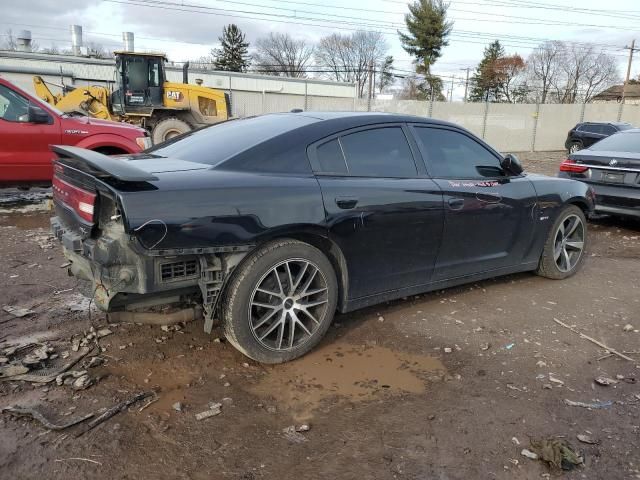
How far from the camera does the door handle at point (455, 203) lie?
395 cm

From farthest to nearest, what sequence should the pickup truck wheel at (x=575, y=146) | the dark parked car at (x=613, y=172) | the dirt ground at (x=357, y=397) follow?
the pickup truck wheel at (x=575, y=146) → the dark parked car at (x=613, y=172) → the dirt ground at (x=357, y=397)

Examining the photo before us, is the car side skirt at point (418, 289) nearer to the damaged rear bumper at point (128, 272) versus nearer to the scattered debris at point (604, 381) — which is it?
the damaged rear bumper at point (128, 272)

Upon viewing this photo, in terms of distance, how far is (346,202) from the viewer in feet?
11.2

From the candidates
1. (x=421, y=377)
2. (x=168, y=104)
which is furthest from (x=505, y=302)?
(x=168, y=104)

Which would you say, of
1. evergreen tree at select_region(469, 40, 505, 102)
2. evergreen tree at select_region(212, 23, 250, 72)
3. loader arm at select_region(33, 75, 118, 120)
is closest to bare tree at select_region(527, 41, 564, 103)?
evergreen tree at select_region(469, 40, 505, 102)

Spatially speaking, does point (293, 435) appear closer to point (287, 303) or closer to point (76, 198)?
point (287, 303)

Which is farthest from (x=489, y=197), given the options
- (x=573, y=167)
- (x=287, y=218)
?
(x=573, y=167)

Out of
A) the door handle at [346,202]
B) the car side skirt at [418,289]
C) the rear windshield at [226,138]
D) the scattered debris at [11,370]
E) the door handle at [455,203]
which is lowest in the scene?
the scattered debris at [11,370]

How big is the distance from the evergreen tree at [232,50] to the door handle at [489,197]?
58828 mm

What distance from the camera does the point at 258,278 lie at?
3109 mm

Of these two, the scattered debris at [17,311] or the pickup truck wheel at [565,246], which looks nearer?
the scattered debris at [17,311]

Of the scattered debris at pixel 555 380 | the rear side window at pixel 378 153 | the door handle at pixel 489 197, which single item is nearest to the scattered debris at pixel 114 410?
the rear side window at pixel 378 153

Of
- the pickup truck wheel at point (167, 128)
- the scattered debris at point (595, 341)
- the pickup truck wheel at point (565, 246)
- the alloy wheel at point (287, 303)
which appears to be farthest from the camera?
the pickup truck wheel at point (167, 128)

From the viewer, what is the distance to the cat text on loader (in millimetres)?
15789
